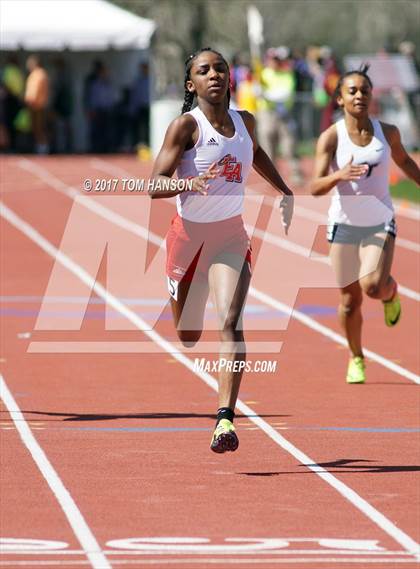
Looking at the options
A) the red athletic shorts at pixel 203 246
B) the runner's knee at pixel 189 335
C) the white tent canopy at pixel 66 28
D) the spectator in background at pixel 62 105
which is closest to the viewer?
the red athletic shorts at pixel 203 246

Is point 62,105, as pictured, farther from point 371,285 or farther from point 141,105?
point 371,285

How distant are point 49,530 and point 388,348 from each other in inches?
280

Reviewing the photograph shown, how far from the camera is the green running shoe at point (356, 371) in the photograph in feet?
41.4

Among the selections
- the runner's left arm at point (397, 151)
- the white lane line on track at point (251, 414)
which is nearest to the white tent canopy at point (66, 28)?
the white lane line on track at point (251, 414)

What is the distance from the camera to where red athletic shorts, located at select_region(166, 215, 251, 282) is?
9695 millimetres

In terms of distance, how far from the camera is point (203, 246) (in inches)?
383

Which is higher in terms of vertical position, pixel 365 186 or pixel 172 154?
pixel 365 186

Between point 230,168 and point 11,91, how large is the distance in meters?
30.4

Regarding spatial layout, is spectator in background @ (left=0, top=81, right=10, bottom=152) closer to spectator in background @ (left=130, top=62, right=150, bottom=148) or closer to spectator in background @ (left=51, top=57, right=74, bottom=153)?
spectator in background @ (left=51, top=57, right=74, bottom=153)

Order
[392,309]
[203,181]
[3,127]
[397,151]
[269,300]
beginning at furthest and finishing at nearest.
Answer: [3,127], [269,300], [392,309], [397,151], [203,181]

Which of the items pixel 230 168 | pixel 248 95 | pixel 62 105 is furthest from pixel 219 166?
pixel 62 105

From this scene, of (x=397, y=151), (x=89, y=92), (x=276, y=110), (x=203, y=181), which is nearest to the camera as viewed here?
(x=203, y=181)

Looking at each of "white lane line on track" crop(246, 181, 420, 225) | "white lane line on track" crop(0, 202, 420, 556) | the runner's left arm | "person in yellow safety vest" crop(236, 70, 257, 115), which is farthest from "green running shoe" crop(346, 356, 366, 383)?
"person in yellow safety vest" crop(236, 70, 257, 115)
